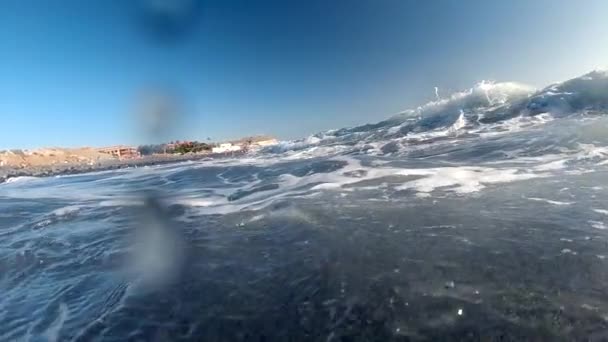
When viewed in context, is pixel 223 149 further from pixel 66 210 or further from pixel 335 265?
pixel 335 265

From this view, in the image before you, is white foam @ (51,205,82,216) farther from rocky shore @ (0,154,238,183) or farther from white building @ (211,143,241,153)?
white building @ (211,143,241,153)

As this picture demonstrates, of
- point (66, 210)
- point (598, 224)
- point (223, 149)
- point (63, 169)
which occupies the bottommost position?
point (598, 224)

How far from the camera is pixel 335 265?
4.10 metres

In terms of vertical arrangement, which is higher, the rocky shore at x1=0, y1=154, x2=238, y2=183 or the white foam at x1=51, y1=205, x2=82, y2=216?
the rocky shore at x1=0, y1=154, x2=238, y2=183

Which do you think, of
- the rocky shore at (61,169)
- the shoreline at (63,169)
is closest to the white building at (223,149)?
the rocky shore at (61,169)

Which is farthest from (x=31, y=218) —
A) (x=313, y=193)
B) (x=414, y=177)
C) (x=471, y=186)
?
(x=471, y=186)

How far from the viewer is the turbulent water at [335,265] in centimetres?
294

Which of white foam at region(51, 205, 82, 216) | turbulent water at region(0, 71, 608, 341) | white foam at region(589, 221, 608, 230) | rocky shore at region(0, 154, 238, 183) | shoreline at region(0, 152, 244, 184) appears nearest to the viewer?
turbulent water at region(0, 71, 608, 341)

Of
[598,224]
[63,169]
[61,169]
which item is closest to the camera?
[598,224]

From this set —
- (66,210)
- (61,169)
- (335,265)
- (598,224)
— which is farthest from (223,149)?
(598,224)

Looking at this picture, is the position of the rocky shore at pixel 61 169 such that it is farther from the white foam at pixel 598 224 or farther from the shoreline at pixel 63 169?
the white foam at pixel 598 224

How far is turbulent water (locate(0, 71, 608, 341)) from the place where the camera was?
9.64 ft

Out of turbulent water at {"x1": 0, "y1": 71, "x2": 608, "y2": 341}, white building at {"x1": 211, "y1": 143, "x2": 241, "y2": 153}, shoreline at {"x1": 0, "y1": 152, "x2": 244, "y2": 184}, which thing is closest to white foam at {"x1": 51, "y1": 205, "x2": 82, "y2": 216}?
turbulent water at {"x1": 0, "y1": 71, "x2": 608, "y2": 341}

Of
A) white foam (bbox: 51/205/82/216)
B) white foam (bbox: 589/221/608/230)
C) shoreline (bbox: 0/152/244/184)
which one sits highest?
shoreline (bbox: 0/152/244/184)
